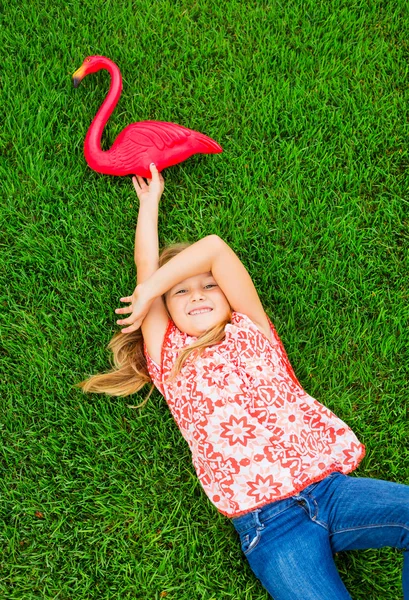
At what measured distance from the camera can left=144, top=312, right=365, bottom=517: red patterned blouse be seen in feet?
6.82

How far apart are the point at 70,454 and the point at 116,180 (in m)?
1.28

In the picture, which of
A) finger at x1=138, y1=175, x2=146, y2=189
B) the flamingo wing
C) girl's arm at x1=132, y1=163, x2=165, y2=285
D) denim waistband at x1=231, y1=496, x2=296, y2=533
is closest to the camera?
denim waistband at x1=231, y1=496, x2=296, y2=533

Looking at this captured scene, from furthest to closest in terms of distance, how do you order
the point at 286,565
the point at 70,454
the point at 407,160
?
1. the point at 407,160
2. the point at 70,454
3. the point at 286,565

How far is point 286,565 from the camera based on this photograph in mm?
1968

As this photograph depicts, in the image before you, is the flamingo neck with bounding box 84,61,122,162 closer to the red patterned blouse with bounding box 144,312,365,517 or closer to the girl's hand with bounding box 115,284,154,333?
the girl's hand with bounding box 115,284,154,333

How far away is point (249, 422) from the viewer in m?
2.13

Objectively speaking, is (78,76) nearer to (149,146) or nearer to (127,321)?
(149,146)

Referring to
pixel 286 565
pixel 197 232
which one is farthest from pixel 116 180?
pixel 286 565

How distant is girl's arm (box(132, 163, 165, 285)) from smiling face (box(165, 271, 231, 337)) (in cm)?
16

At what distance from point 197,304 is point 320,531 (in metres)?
0.98

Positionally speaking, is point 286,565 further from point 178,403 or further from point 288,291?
point 288,291

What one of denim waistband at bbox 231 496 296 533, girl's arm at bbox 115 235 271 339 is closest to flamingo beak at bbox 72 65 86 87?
girl's arm at bbox 115 235 271 339

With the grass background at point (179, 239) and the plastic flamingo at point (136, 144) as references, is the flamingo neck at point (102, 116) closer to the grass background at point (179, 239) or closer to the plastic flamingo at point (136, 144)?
the plastic flamingo at point (136, 144)

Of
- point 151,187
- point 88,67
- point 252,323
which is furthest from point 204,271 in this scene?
point 88,67
